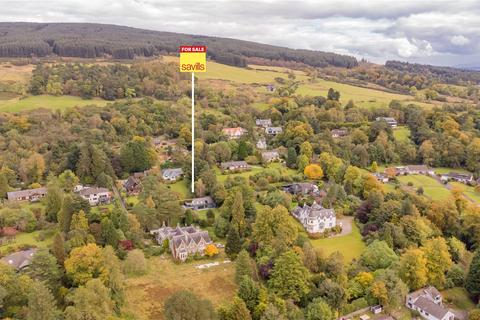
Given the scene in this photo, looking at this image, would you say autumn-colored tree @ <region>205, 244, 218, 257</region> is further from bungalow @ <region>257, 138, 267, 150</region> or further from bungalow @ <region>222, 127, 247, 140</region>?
bungalow @ <region>222, 127, 247, 140</region>

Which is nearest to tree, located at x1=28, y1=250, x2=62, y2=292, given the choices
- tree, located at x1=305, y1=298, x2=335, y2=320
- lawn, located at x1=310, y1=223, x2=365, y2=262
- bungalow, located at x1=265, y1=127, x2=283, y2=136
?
tree, located at x1=305, y1=298, x2=335, y2=320

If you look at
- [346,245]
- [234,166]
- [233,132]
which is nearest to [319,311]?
[346,245]

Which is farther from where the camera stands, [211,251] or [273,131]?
[273,131]

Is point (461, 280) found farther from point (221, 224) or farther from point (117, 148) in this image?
point (117, 148)

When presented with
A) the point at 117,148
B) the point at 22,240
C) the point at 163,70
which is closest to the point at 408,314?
the point at 22,240

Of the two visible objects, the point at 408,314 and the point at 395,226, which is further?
the point at 395,226

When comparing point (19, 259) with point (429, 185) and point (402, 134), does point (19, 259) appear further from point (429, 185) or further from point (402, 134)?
point (402, 134)
